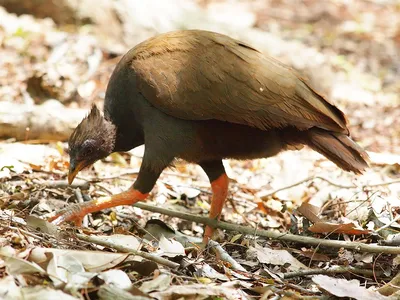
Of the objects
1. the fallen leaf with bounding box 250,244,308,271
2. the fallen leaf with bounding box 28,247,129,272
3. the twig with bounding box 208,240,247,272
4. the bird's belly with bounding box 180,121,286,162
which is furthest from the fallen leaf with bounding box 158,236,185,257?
the bird's belly with bounding box 180,121,286,162

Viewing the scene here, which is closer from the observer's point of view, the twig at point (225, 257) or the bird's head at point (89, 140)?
the twig at point (225, 257)

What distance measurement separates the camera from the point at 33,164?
543 centimetres

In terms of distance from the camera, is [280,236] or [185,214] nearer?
[280,236]

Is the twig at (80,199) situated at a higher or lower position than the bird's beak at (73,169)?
lower

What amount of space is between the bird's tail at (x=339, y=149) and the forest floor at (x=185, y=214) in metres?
0.39

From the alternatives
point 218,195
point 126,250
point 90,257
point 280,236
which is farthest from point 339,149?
point 90,257

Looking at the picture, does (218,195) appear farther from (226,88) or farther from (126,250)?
(126,250)

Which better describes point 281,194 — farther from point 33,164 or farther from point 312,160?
point 33,164

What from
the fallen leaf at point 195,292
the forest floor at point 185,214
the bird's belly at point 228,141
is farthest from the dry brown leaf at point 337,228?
the fallen leaf at point 195,292

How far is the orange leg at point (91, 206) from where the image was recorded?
461 centimetres

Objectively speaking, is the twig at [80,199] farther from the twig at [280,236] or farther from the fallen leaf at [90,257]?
the fallen leaf at [90,257]

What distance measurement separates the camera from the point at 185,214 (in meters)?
4.98

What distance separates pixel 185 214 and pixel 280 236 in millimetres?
787

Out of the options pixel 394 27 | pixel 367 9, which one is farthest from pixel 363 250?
pixel 367 9
